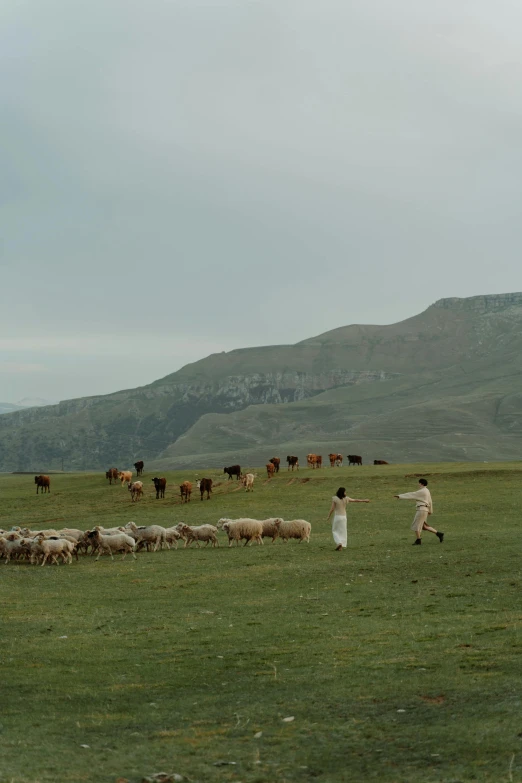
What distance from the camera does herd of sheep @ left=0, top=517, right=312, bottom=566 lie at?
2752 centimetres

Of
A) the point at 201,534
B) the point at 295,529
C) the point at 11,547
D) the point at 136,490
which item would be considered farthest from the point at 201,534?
the point at 136,490

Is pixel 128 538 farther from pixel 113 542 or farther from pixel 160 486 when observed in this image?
pixel 160 486

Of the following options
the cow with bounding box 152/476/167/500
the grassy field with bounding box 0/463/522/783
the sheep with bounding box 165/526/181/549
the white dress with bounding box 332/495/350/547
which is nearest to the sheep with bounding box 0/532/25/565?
the grassy field with bounding box 0/463/522/783

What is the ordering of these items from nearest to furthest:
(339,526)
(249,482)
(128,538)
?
(339,526) → (128,538) → (249,482)

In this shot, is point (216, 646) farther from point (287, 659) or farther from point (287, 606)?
point (287, 606)

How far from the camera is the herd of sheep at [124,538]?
1083 inches

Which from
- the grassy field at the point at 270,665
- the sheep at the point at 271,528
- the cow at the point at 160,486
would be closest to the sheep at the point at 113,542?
the grassy field at the point at 270,665

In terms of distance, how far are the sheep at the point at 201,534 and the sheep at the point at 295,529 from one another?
219 centimetres

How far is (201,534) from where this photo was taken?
3038 centimetres

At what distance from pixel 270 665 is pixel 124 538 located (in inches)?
634

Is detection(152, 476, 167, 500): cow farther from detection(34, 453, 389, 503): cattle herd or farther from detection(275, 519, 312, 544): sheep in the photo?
detection(275, 519, 312, 544): sheep

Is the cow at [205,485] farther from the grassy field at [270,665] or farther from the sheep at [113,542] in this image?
the grassy field at [270,665]

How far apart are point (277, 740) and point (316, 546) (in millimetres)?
19018

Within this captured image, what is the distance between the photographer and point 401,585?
65.7ft
